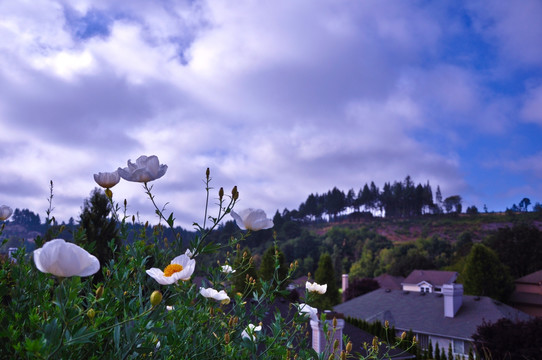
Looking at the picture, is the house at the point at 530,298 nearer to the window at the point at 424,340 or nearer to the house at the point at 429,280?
the house at the point at 429,280

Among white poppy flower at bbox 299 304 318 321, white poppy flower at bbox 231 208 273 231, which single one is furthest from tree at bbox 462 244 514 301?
white poppy flower at bbox 231 208 273 231

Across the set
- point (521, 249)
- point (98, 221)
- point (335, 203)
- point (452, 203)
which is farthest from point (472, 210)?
point (98, 221)

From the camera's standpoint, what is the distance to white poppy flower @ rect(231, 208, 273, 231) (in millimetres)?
2043

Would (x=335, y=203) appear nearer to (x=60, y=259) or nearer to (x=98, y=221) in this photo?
(x=98, y=221)

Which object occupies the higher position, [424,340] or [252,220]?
[252,220]

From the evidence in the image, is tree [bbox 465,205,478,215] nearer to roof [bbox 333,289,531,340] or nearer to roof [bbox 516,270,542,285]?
roof [bbox 516,270,542,285]

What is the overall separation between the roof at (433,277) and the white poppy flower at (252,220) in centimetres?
3449

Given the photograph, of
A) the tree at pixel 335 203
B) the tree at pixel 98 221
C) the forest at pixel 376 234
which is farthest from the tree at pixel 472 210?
the tree at pixel 98 221

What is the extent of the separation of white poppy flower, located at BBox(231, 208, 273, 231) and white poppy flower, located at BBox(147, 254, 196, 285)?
0.40 meters

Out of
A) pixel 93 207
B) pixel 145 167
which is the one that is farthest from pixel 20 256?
pixel 93 207

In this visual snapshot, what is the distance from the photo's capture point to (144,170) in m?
1.90

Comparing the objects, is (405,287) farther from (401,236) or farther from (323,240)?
(401,236)

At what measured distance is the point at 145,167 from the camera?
1907mm

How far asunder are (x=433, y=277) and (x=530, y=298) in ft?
23.4
